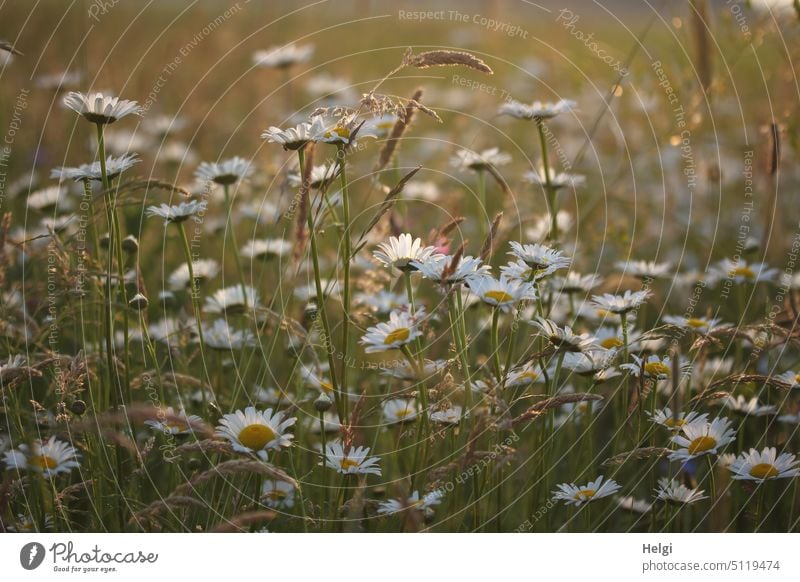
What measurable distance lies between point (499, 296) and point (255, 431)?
38 centimetres

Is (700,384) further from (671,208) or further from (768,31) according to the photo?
(671,208)

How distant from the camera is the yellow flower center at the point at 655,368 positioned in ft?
4.07

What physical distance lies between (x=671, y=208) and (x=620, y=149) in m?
0.54

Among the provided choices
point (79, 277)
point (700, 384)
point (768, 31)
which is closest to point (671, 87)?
point (768, 31)

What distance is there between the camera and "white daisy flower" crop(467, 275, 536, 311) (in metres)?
1.14

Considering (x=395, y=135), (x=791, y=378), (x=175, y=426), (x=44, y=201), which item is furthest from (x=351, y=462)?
(x=44, y=201)

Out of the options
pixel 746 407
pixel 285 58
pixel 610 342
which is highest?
pixel 285 58

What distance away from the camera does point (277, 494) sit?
1.25m

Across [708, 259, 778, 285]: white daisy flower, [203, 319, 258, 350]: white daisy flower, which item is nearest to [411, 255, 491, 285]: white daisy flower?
[203, 319, 258, 350]: white daisy flower

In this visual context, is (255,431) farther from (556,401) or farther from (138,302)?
(556,401)

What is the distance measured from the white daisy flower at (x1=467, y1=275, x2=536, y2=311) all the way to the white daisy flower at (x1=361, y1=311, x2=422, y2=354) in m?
0.10

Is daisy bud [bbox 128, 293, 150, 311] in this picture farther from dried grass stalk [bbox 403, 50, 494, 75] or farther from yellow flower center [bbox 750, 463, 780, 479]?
yellow flower center [bbox 750, 463, 780, 479]

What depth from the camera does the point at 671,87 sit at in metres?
2.05

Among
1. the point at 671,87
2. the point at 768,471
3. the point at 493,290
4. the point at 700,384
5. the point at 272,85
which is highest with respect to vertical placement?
the point at 272,85
